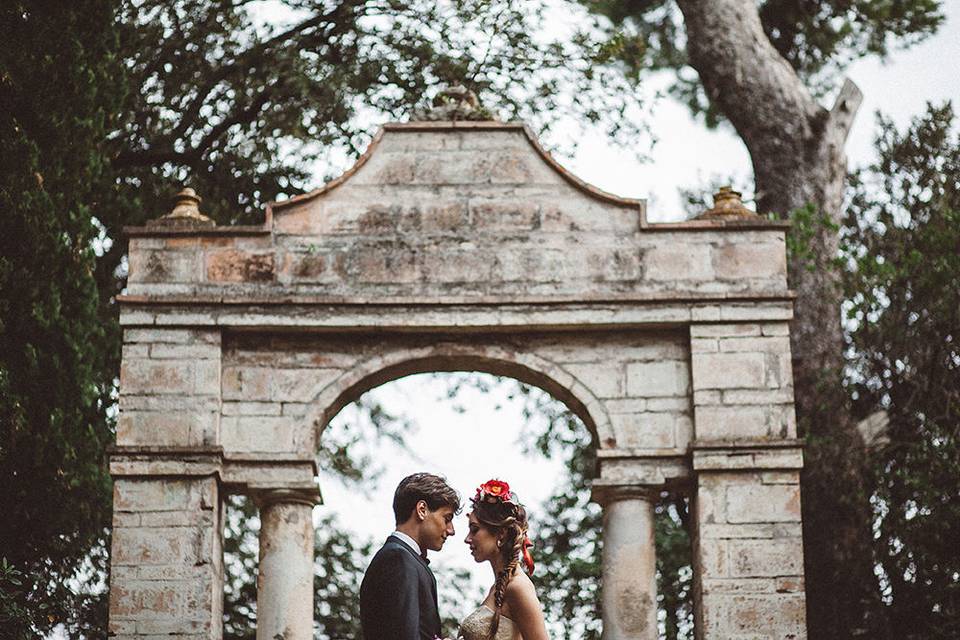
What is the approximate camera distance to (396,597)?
6.71 metres

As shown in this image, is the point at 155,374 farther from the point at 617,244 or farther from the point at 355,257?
the point at 617,244

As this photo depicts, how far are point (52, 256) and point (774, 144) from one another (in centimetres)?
771

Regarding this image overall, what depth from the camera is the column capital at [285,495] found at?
10.0m

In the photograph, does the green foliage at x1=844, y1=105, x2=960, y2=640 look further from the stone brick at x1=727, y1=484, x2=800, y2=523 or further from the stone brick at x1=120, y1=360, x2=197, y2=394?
the stone brick at x1=120, y1=360, x2=197, y2=394

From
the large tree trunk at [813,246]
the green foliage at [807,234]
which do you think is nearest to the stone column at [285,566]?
the green foliage at [807,234]

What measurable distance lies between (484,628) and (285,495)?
9.93 ft

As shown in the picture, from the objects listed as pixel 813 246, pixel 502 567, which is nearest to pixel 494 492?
pixel 502 567

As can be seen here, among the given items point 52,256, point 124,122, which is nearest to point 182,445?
point 52,256

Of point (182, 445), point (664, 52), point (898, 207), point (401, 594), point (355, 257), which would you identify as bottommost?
point (401, 594)

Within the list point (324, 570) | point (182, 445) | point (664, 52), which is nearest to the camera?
point (182, 445)

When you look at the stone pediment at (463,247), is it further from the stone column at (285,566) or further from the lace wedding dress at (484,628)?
the lace wedding dress at (484,628)

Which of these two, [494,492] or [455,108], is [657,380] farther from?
[494,492]

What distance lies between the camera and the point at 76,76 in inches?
488

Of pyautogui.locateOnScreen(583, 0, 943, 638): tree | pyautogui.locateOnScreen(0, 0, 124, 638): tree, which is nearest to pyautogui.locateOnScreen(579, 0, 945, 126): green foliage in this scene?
pyautogui.locateOnScreen(583, 0, 943, 638): tree
